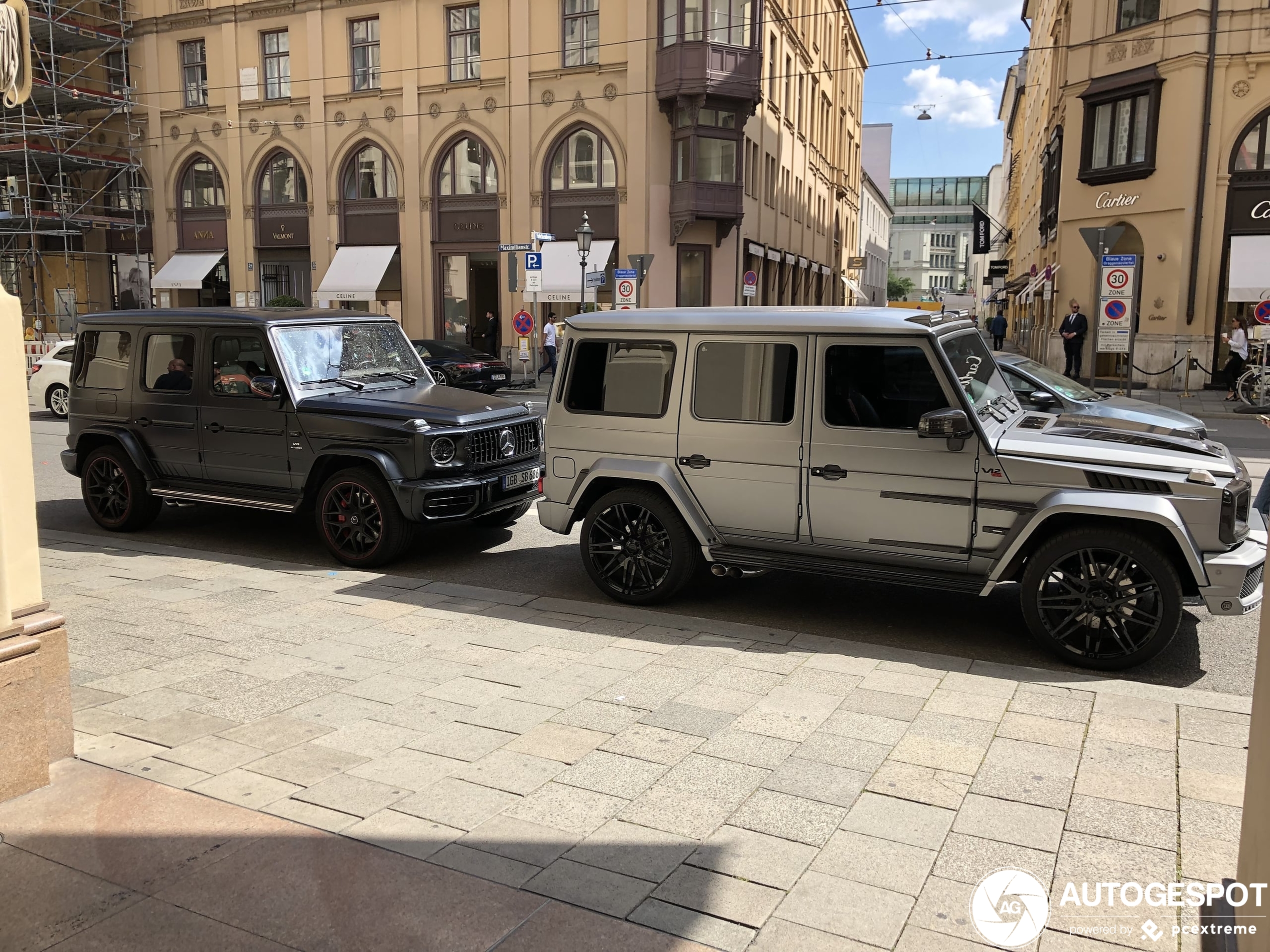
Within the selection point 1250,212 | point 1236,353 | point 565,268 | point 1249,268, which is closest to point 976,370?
point 1236,353

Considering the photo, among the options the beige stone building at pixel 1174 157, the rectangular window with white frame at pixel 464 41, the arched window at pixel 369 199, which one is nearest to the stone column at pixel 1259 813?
the beige stone building at pixel 1174 157

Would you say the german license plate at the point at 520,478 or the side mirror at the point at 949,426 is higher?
the side mirror at the point at 949,426

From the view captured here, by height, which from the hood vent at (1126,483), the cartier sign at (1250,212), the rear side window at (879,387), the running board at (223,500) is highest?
the cartier sign at (1250,212)

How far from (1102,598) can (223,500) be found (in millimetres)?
6959

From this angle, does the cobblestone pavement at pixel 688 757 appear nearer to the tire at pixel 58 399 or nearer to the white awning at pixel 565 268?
the tire at pixel 58 399

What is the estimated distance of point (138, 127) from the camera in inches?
1484

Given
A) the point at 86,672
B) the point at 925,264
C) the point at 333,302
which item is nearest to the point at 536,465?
the point at 86,672

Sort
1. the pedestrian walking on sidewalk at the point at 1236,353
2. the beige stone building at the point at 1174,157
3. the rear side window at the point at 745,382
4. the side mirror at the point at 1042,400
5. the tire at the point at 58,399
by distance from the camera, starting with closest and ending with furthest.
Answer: the rear side window at the point at 745,382
the side mirror at the point at 1042,400
the tire at the point at 58,399
the pedestrian walking on sidewalk at the point at 1236,353
the beige stone building at the point at 1174,157

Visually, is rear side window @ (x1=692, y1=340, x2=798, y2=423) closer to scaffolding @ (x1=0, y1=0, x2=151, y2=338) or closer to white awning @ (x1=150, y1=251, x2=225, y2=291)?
white awning @ (x1=150, y1=251, x2=225, y2=291)

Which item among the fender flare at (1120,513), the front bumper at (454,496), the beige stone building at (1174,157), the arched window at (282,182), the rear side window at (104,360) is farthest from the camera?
the arched window at (282,182)

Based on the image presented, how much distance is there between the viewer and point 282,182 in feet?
119

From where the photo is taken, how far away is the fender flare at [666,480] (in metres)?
6.84

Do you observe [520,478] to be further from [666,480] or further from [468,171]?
[468,171]

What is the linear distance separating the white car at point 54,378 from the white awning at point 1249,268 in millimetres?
25303
